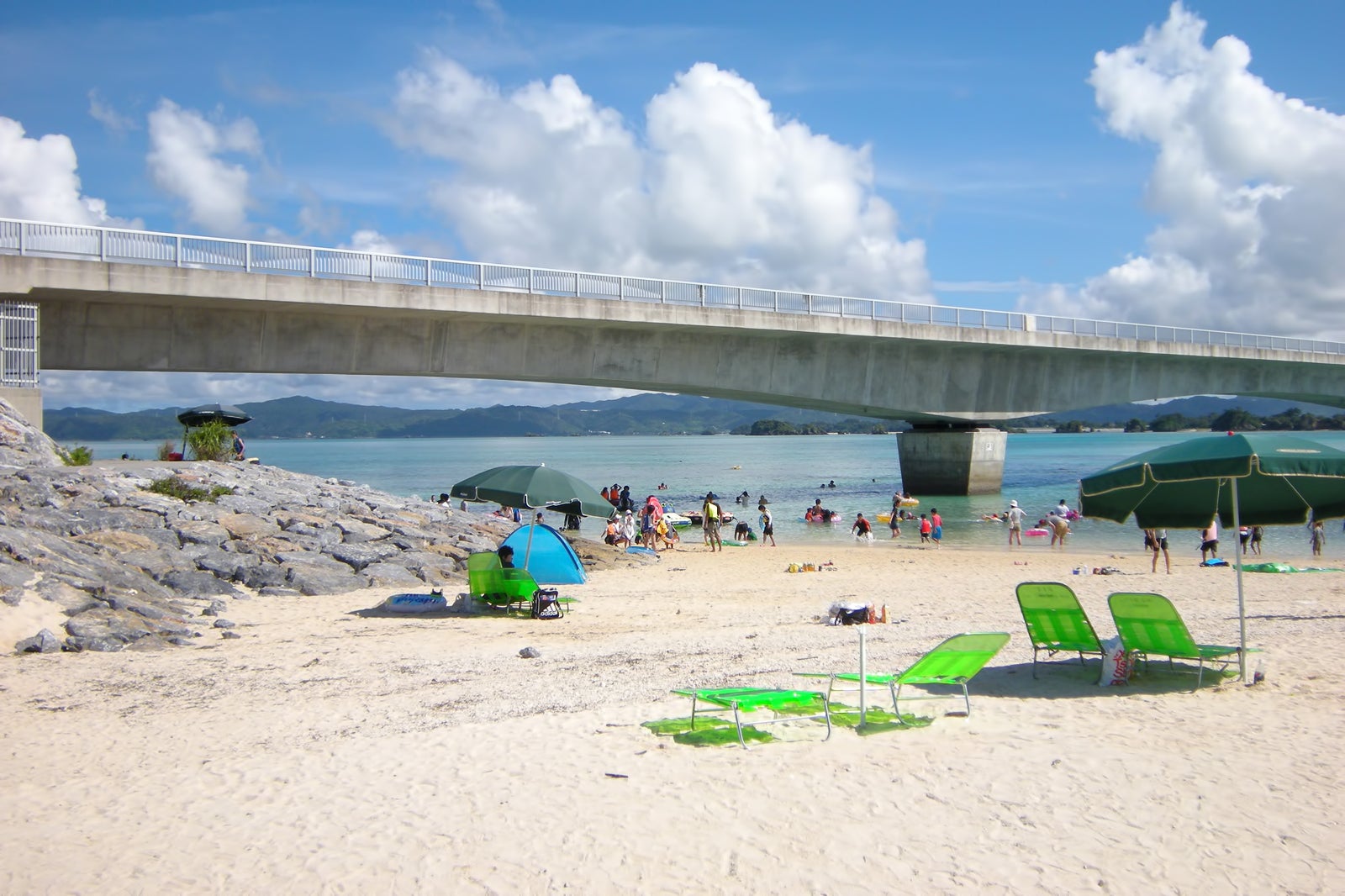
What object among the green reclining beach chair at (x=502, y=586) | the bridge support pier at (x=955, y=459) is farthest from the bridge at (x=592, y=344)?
the green reclining beach chair at (x=502, y=586)

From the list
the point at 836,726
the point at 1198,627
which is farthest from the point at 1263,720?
the point at 1198,627

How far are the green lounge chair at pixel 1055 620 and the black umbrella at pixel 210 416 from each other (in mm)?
23047

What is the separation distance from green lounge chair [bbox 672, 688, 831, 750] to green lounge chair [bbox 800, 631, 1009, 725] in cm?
17

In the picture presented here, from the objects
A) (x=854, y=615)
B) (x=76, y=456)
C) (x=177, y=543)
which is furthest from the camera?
(x=76, y=456)

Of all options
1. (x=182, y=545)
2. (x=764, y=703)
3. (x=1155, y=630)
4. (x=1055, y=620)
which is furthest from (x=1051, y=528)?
(x=764, y=703)

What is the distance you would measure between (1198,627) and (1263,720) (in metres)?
4.37

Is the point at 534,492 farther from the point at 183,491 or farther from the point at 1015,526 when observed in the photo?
the point at 1015,526

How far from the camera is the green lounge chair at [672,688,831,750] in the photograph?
7160 millimetres

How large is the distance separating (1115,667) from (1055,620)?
0.70m

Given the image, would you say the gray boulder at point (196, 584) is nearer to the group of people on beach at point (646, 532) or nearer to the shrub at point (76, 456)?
the shrub at point (76, 456)

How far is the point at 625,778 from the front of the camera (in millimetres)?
6434

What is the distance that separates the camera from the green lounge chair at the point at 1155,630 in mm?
8547

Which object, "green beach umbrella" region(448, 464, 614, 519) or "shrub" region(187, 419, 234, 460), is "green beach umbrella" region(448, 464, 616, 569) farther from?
"shrub" region(187, 419, 234, 460)

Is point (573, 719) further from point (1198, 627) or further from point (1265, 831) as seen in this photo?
point (1198, 627)
